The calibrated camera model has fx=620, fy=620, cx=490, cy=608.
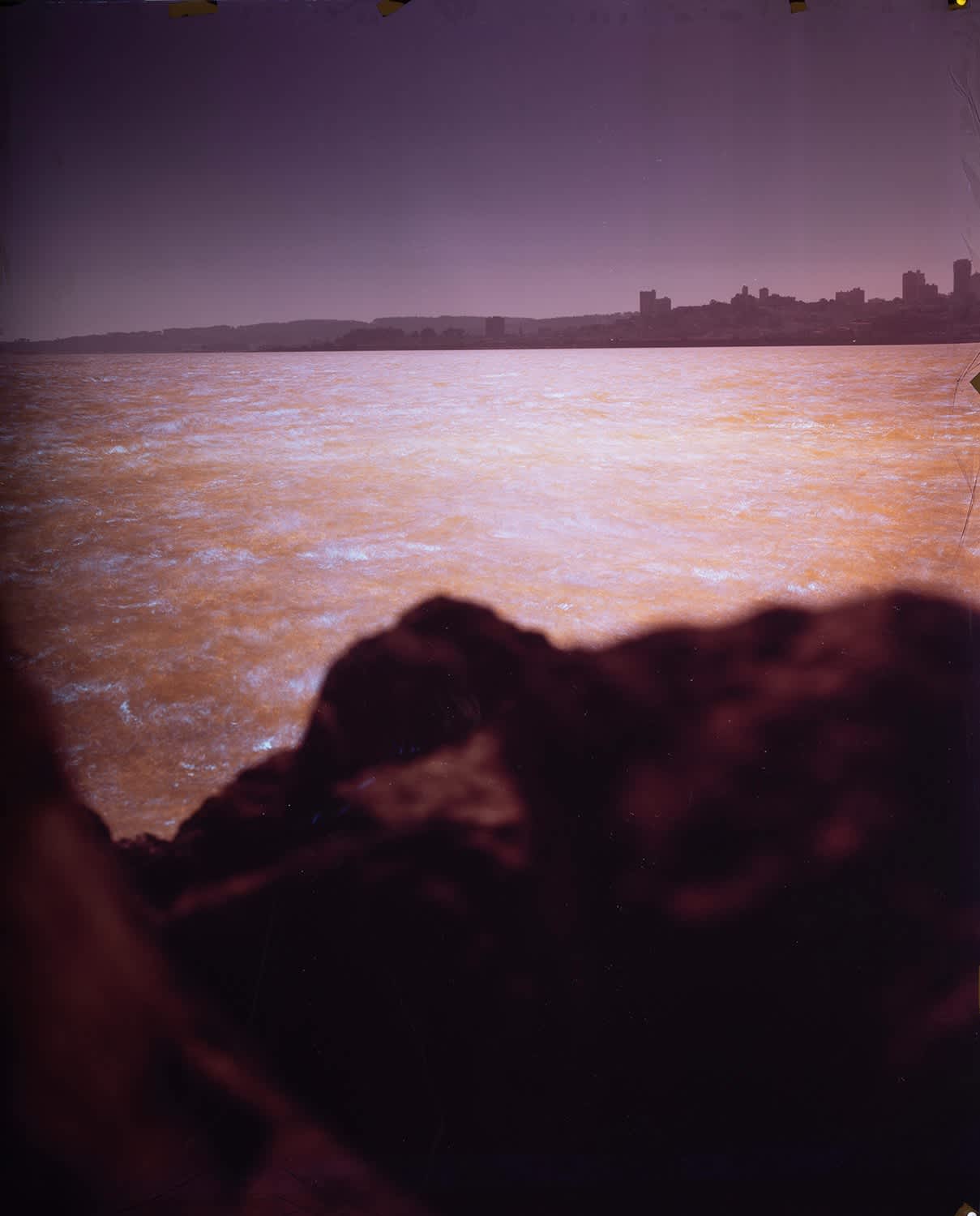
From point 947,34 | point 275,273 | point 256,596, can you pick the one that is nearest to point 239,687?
point 256,596

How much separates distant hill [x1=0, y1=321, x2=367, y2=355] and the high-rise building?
33.7 inches

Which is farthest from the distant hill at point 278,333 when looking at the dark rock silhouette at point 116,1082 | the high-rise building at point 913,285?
the dark rock silhouette at point 116,1082

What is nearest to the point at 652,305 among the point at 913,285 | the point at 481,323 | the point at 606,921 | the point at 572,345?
the point at 572,345

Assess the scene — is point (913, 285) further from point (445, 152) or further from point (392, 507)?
point (392, 507)

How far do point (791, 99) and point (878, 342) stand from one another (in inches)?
15.5

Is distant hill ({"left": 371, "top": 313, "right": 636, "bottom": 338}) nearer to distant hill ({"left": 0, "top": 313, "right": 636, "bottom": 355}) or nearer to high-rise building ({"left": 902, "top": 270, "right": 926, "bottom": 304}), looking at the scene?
distant hill ({"left": 0, "top": 313, "right": 636, "bottom": 355})

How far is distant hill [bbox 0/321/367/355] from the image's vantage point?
0.88 m

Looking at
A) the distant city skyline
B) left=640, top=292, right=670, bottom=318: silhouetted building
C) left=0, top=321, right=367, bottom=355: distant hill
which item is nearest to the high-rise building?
the distant city skyline

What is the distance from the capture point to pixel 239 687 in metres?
0.79

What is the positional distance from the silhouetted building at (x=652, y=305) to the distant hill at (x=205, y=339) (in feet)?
1.49

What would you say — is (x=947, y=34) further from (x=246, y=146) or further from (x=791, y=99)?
(x=246, y=146)

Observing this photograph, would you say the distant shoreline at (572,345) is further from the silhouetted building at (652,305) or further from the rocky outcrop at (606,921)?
the rocky outcrop at (606,921)

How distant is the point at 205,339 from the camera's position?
0.95 metres

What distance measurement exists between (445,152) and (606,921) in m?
1.05
